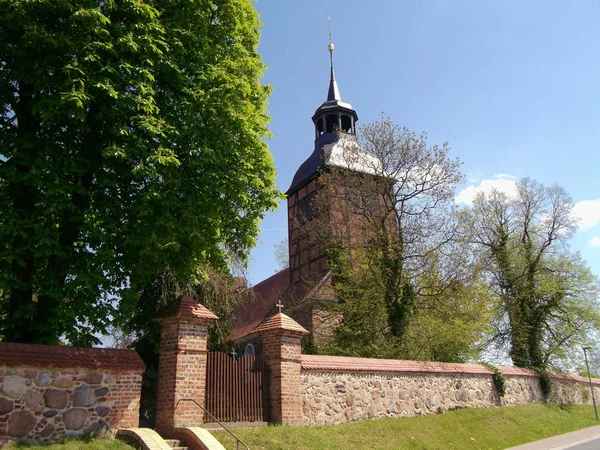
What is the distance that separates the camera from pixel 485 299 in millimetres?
20047

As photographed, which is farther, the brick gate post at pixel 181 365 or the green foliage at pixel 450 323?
the green foliage at pixel 450 323

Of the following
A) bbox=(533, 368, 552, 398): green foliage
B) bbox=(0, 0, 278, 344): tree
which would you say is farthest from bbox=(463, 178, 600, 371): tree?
bbox=(0, 0, 278, 344): tree

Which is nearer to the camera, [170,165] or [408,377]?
[170,165]

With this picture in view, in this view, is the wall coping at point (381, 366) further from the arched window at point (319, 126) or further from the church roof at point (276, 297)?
the arched window at point (319, 126)

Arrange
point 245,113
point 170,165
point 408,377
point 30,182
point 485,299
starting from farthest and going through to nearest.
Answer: point 485,299, point 408,377, point 245,113, point 170,165, point 30,182

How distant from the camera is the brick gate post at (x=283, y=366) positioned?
10.5 m

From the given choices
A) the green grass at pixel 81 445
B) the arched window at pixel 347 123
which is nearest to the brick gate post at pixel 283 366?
the green grass at pixel 81 445

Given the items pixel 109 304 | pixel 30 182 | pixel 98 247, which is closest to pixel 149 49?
pixel 30 182

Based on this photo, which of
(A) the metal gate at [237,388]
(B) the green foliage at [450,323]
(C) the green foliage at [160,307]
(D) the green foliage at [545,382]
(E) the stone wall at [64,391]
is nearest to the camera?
(E) the stone wall at [64,391]

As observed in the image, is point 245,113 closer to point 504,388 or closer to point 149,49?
point 149,49

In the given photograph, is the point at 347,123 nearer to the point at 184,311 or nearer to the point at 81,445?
the point at 184,311

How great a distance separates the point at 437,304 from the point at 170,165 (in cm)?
1286

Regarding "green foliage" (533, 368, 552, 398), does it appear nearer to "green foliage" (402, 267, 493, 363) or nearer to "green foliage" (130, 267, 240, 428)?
"green foliage" (402, 267, 493, 363)

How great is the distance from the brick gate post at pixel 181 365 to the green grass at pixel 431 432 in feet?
2.66
